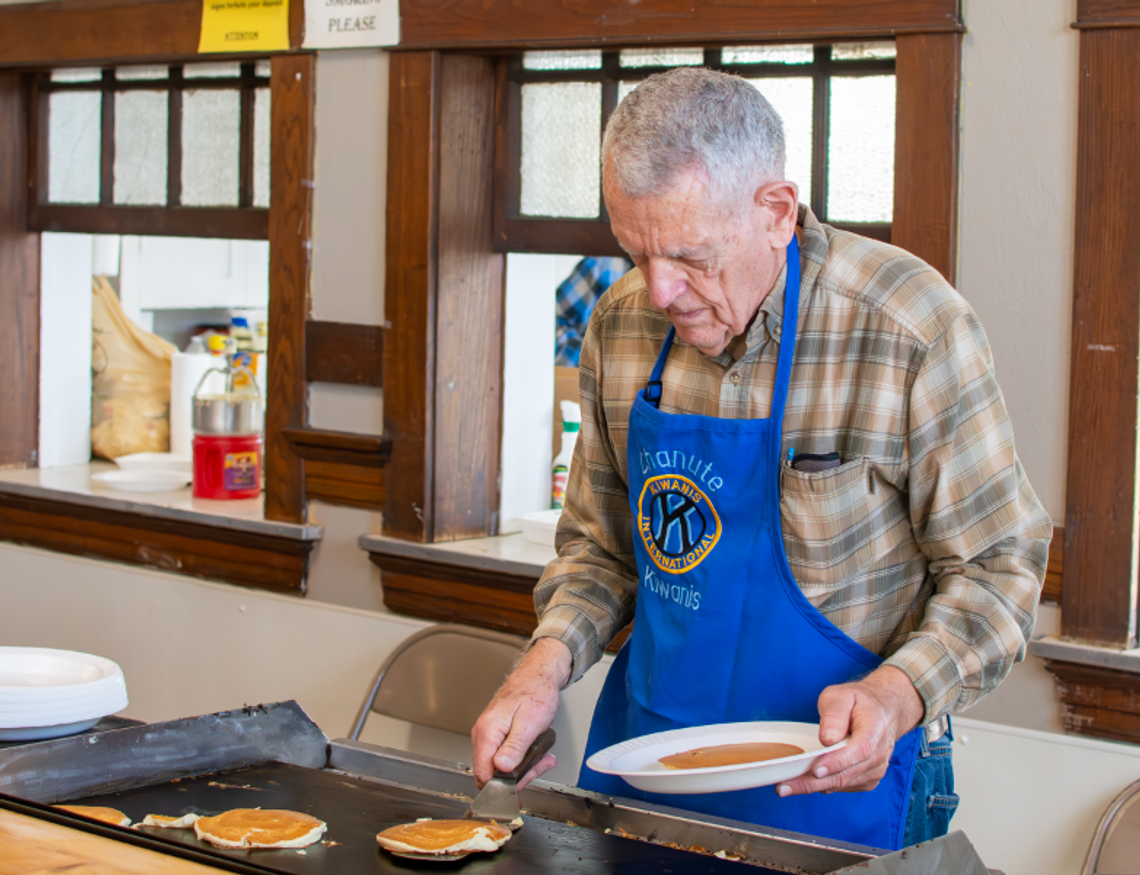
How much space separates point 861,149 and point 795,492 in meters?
1.13

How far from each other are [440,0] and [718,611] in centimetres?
170

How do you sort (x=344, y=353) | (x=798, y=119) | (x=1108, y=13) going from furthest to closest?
(x=344, y=353)
(x=798, y=119)
(x=1108, y=13)

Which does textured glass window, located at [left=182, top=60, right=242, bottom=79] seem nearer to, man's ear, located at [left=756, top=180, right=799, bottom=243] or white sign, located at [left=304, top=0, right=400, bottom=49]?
white sign, located at [left=304, top=0, right=400, bottom=49]

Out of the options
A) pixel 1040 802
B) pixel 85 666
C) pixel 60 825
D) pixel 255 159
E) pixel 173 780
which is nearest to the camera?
pixel 60 825

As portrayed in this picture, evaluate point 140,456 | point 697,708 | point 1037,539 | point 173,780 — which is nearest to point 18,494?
point 140,456

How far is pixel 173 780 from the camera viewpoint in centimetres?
176

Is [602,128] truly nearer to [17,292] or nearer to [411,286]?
[411,286]

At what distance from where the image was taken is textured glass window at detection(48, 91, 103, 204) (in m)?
3.61

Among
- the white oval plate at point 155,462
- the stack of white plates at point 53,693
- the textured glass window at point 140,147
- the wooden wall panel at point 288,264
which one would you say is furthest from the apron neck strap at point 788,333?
the white oval plate at point 155,462

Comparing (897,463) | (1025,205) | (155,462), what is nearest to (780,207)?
(897,463)

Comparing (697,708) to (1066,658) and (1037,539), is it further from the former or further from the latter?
(1066,658)

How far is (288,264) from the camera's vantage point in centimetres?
307

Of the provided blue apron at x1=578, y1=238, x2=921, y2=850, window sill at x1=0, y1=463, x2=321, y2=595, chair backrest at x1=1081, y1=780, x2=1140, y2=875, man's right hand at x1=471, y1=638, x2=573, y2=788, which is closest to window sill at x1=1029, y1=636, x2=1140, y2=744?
chair backrest at x1=1081, y1=780, x2=1140, y2=875

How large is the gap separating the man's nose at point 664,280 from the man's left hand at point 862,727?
1.62 feet
